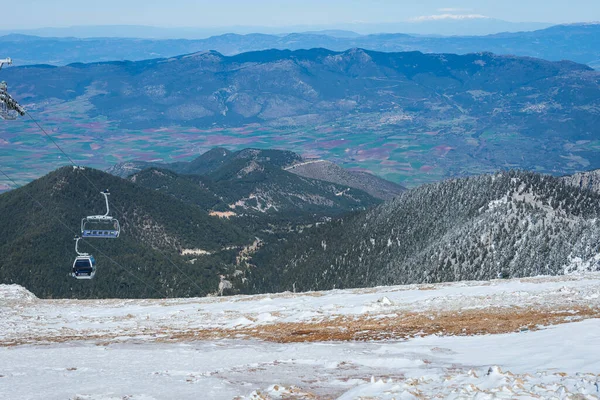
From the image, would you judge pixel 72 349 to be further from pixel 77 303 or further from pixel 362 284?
pixel 362 284

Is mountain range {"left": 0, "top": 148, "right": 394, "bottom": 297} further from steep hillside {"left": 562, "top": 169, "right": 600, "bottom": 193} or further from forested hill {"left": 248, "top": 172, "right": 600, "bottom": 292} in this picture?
steep hillside {"left": 562, "top": 169, "right": 600, "bottom": 193}

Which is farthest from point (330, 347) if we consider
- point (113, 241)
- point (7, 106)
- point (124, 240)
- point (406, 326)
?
point (113, 241)

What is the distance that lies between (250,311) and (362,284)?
62774 millimetres

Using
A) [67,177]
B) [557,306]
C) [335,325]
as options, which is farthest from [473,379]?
[67,177]

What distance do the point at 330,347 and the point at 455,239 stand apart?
239 ft

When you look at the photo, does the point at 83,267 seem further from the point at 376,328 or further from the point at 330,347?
the point at 330,347

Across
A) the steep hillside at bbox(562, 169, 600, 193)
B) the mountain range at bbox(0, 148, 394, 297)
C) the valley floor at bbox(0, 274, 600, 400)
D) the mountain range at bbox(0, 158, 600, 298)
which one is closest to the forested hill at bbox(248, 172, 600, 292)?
the mountain range at bbox(0, 158, 600, 298)

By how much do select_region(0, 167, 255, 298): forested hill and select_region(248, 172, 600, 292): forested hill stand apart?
14588 millimetres

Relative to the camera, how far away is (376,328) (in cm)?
3020

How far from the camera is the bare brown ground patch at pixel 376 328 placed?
28188mm

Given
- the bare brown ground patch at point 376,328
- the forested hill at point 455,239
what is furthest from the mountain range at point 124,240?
the bare brown ground patch at point 376,328

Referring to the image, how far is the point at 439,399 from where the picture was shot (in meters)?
17.7

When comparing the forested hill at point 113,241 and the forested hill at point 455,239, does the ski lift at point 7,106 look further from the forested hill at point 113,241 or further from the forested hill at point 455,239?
the forested hill at point 113,241

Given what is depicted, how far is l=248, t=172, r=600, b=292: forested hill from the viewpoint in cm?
8281
